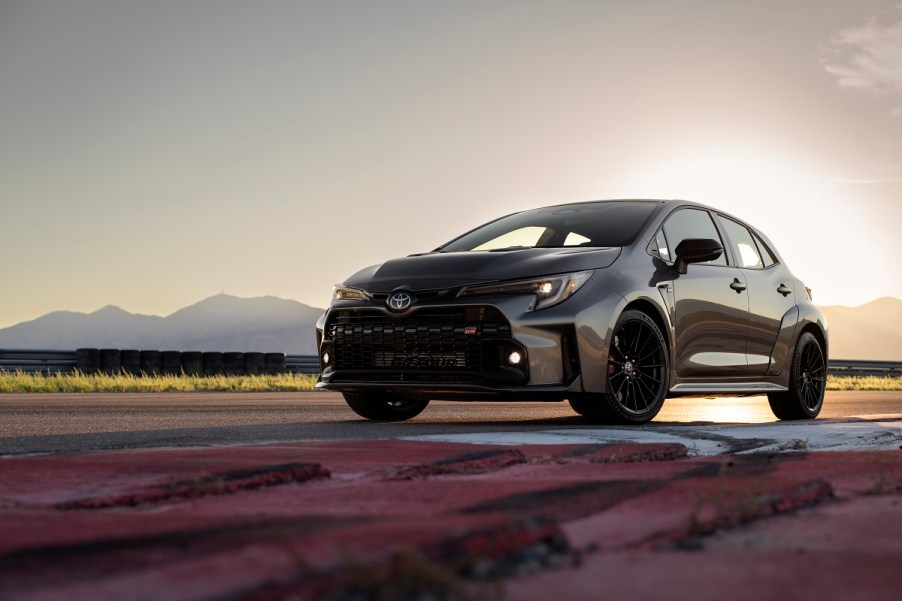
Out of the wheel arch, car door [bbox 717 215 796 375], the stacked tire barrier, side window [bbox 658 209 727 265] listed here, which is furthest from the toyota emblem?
the stacked tire barrier

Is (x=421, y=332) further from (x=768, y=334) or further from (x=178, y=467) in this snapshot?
(x=178, y=467)

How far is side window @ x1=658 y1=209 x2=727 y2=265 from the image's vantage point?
841 cm

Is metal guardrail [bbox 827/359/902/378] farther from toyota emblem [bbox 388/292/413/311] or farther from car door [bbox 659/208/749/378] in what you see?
toyota emblem [bbox 388/292/413/311]

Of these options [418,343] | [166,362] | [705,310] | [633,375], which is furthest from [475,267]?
[166,362]

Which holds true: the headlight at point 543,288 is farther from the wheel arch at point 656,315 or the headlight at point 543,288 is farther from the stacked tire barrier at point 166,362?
the stacked tire barrier at point 166,362

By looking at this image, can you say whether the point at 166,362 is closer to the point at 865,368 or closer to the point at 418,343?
the point at 418,343

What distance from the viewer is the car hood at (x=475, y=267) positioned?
7.34m

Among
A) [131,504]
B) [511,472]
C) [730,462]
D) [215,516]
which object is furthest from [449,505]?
[730,462]

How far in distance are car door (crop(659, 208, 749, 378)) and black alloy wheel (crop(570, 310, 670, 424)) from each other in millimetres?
253

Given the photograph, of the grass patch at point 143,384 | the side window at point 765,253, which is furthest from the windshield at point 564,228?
the grass patch at point 143,384

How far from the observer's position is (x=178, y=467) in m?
3.57

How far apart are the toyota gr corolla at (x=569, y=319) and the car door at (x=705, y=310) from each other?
12 millimetres

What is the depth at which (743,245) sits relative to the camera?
9453 mm

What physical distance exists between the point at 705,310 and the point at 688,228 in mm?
703
